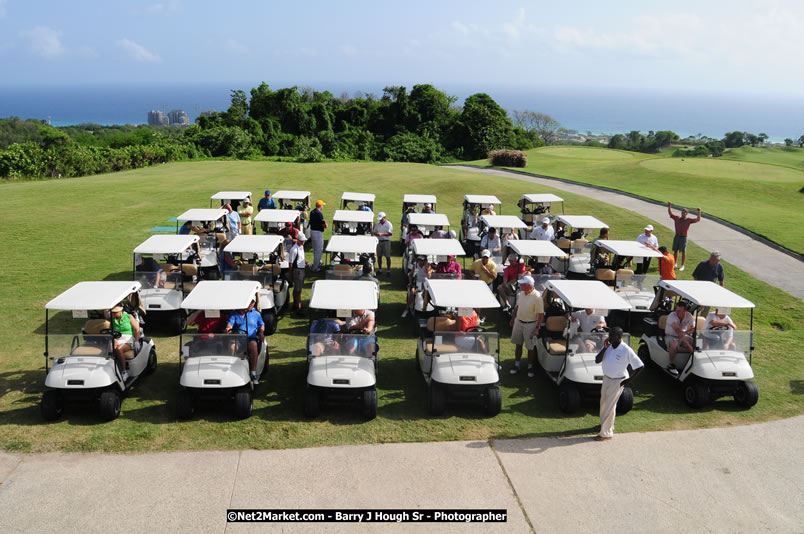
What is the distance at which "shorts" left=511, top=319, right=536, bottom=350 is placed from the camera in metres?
10.6

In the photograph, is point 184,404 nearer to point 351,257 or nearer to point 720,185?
point 351,257

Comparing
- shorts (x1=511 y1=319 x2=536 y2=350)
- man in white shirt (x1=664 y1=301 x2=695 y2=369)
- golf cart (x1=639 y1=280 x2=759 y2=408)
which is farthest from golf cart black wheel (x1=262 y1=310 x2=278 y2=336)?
man in white shirt (x1=664 y1=301 x2=695 y2=369)

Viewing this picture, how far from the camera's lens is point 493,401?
9.10 metres

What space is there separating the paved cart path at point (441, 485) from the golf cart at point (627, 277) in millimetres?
4158

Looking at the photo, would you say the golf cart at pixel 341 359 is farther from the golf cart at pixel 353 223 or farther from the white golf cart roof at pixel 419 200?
the white golf cart roof at pixel 419 200

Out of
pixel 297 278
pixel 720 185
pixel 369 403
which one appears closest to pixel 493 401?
pixel 369 403

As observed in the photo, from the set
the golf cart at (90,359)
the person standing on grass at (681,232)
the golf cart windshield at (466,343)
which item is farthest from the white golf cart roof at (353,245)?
the person standing on grass at (681,232)

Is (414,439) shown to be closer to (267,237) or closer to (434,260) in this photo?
(434,260)

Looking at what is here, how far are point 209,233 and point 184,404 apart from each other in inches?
334

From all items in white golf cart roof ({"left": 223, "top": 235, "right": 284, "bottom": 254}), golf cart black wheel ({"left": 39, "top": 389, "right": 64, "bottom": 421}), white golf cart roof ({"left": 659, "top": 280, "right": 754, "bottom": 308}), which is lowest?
golf cart black wheel ({"left": 39, "top": 389, "right": 64, "bottom": 421})

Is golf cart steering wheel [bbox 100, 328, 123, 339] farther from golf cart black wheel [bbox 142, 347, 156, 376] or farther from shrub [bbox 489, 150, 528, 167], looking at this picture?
shrub [bbox 489, 150, 528, 167]

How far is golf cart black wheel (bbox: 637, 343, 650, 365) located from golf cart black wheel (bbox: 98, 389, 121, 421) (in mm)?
8839

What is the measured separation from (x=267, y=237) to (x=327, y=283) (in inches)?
152

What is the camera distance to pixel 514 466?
7855mm
